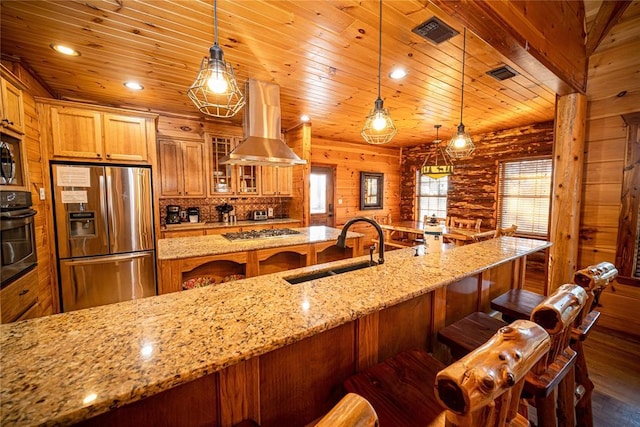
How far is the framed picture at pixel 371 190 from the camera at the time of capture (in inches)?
248

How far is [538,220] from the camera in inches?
185

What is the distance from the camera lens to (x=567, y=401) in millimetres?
1279

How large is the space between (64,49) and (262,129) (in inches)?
67.4

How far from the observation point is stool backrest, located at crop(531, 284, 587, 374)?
909mm

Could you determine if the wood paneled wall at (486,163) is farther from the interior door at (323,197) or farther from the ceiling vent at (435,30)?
the ceiling vent at (435,30)

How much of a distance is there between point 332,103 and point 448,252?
2.54m

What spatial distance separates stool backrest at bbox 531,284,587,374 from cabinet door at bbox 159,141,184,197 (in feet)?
14.3

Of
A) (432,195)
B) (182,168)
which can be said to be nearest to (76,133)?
(182,168)

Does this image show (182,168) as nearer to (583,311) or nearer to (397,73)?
(397,73)

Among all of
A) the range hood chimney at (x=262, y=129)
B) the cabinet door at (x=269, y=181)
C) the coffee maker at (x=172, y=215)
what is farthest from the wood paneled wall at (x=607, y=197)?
the coffee maker at (x=172, y=215)

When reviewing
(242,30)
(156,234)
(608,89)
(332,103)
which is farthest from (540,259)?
(156,234)

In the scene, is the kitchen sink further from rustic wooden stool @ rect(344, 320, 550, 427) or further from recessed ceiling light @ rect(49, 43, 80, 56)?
recessed ceiling light @ rect(49, 43, 80, 56)

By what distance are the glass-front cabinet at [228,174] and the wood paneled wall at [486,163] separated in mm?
4184

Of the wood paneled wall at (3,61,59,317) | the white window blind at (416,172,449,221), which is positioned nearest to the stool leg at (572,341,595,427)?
the wood paneled wall at (3,61,59,317)
